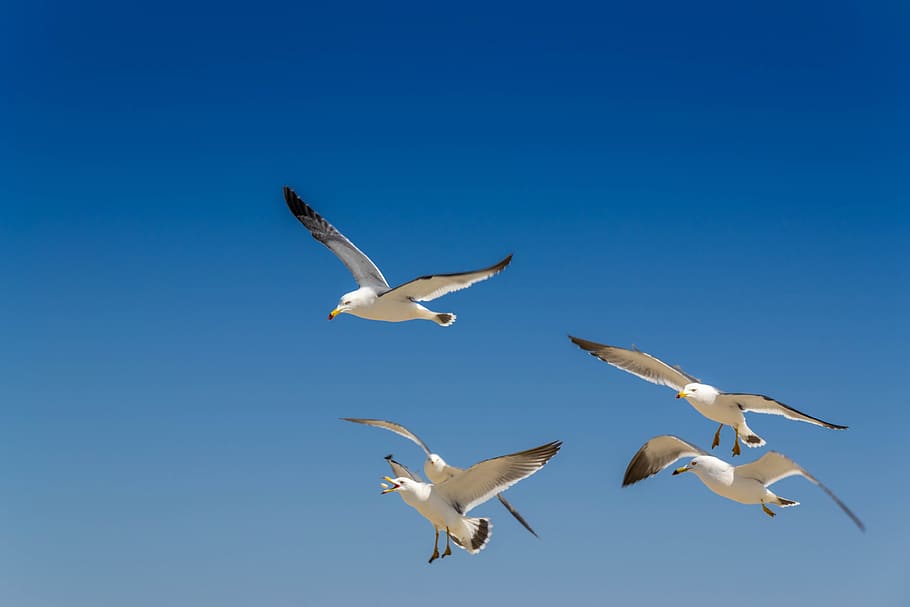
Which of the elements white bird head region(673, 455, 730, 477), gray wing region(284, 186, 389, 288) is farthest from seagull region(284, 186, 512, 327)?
white bird head region(673, 455, 730, 477)

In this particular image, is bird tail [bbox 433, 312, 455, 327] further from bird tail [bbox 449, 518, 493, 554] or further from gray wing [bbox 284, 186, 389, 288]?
bird tail [bbox 449, 518, 493, 554]

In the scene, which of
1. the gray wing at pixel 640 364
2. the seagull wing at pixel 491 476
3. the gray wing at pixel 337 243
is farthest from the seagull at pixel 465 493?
the gray wing at pixel 337 243

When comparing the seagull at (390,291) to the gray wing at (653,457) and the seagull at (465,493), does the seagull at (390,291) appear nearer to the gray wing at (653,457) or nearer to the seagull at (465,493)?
the seagull at (465,493)

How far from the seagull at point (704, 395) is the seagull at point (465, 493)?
3.15 metres

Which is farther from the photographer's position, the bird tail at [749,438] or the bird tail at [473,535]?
the bird tail at [749,438]

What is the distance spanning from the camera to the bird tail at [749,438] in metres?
15.9

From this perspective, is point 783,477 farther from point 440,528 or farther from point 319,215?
point 319,215

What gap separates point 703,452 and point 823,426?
7.63ft

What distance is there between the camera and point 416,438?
16.3 m

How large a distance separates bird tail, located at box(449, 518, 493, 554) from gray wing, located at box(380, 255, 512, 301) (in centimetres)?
342

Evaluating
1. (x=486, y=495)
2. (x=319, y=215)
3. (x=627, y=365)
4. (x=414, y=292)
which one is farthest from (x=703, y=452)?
(x=319, y=215)

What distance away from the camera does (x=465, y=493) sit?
14297mm

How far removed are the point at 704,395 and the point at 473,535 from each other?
411 cm

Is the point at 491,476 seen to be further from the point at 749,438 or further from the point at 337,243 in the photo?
the point at 337,243
